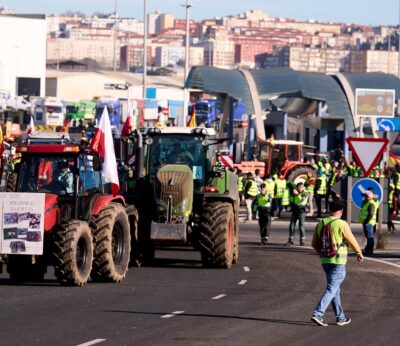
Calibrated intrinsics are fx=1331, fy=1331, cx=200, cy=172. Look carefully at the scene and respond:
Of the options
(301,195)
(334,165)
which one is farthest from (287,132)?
(301,195)

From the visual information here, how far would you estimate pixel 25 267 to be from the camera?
21.3 m

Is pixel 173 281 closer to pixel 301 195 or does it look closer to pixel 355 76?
pixel 301 195

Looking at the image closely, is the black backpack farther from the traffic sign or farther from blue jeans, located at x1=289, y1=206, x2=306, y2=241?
the traffic sign

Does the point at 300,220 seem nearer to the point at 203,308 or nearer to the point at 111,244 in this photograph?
the point at 111,244

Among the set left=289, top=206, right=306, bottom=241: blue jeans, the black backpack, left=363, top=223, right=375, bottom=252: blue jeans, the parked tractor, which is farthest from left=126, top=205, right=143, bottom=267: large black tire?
the parked tractor

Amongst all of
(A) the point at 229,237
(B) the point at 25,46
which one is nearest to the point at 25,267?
(A) the point at 229,237

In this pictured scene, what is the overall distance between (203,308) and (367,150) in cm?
1191

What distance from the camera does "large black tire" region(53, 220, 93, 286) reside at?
65.6 feet

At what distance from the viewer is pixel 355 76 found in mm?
67938

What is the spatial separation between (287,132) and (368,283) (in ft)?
150

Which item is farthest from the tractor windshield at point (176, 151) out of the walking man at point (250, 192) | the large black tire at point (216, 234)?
the walking man at point (250, 192)

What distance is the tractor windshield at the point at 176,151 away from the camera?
998 inches

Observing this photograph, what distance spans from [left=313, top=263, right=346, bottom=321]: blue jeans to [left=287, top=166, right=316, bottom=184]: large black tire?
31.2 m

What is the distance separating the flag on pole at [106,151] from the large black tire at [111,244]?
1.55 ft
